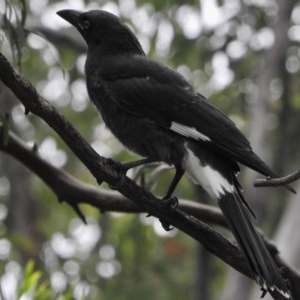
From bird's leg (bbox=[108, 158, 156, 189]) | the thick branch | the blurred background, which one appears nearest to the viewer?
bird's leg (bbox=[108, 158, 156, 189])

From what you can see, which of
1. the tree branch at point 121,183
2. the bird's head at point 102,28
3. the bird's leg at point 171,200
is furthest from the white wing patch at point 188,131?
the bird's head at point 102,28

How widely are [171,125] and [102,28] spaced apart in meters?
0.67

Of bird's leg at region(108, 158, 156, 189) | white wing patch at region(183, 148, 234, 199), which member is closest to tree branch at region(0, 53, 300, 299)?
bird's leg at region(108, 158, 156, 189)

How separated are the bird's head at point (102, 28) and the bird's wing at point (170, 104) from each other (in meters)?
0.09

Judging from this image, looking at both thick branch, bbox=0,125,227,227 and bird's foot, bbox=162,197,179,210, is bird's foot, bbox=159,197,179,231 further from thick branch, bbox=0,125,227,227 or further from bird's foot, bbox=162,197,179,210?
thick branch, bbox=0,125,227,227

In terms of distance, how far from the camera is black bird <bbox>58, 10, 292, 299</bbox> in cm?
302

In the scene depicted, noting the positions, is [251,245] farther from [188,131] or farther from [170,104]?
[170,104]

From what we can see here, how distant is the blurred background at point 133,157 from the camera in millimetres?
5496

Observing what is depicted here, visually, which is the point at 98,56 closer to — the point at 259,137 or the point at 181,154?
the point at 181,154

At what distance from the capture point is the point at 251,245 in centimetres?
279

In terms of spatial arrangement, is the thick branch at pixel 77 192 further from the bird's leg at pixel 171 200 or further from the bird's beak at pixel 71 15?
the bird's beak at pixel 71 15

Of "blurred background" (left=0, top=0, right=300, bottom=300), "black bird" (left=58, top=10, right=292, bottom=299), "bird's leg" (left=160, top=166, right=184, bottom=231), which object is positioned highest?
"black bird" (left=58, top=10, right=292, bottom=299)

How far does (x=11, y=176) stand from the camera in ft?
21.5

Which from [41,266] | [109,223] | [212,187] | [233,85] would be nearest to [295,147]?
[233,85]
